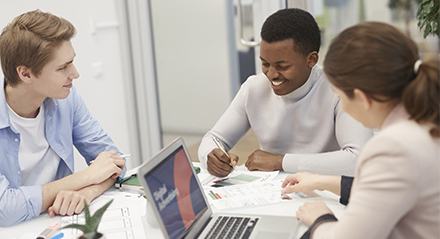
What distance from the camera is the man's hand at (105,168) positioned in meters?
1.44

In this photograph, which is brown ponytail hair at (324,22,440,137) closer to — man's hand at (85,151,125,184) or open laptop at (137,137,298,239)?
open laptop at (137,137,298,239)

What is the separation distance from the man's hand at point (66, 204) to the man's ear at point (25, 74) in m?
0.44

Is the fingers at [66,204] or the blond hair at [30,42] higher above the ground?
the blond hair at [30,42]

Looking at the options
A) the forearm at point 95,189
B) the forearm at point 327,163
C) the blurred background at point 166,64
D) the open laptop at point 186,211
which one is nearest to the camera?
the open laptop at point 186,211

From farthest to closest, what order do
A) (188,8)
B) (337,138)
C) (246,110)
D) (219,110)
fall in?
(219,110) < (188,8) < (246,110) < (337,138)

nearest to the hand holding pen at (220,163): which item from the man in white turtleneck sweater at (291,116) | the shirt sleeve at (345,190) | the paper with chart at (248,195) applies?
the man in white turtleneck sweater at (291,116)

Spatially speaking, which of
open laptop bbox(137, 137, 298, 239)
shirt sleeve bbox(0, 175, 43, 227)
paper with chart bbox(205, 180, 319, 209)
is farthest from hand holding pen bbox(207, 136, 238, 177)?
shirt sleeve bbox(0, 175, 43, 227)

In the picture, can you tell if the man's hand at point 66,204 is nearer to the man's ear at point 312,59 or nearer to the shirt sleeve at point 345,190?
the shirt sleeve at point 345,190

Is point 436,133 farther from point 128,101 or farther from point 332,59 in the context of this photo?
point 128,101

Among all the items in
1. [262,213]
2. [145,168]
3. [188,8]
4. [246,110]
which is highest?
[188,8]

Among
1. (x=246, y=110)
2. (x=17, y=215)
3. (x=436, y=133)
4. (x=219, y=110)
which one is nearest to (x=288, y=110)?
(x=246, y=110)

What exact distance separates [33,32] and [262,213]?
98cm

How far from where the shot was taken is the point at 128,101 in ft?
10.6

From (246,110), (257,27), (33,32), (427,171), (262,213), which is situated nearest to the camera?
(427,171)
